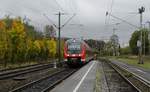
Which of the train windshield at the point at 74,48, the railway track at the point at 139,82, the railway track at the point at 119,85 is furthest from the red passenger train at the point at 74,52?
the railway track at the point at 119,85

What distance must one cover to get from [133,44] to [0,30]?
131 metres

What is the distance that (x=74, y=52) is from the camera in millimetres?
46812

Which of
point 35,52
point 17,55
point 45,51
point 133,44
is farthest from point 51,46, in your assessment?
point 133,44

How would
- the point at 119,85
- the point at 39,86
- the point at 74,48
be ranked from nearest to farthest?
the point at 39,86 → the point at 119,85 → the point at 74,48

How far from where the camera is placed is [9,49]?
186ft

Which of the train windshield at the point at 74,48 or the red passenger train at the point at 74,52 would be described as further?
the train windshield at the point at 74,48

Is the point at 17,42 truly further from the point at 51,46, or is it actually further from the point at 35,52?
the point at 51,46

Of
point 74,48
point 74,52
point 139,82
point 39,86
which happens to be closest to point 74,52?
point 74,52

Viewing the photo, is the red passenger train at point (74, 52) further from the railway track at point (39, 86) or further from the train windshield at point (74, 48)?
the railway track at point (39, 86)

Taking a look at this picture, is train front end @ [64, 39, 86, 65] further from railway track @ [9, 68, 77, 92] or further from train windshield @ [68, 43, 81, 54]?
railway track @ [9, 68, 77, 92]

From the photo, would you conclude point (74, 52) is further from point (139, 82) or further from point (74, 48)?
point (139, 82)

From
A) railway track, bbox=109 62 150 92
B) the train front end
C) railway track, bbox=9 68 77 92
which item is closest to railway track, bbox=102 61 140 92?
railway track, bbox=109 62 150 92

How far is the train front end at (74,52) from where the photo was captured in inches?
1832

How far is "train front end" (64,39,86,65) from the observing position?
46.5 meters
